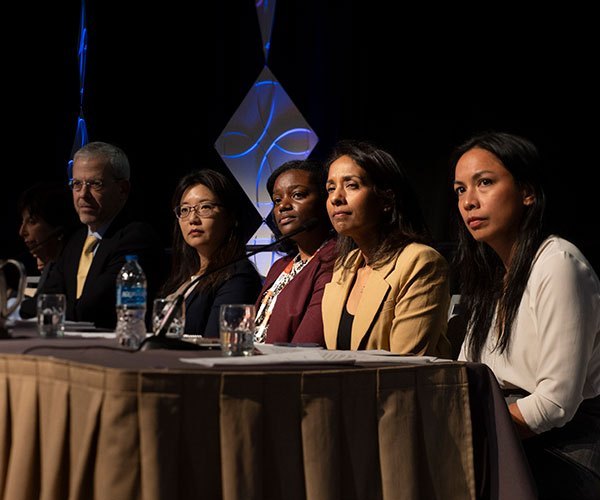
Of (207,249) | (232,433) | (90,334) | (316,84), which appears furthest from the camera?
(316,84)

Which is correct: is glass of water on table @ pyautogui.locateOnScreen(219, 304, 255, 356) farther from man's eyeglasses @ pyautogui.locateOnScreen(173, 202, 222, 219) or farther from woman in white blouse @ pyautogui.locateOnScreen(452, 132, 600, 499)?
man's eyeglasses @ pyautogui.locateOnScreen(173, 202, 222, 219)

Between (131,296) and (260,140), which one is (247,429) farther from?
(260,140)

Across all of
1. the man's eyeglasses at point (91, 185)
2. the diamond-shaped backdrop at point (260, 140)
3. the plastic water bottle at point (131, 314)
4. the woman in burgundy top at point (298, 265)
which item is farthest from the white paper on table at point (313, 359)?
the diamond-shaped backdrop at point (260, 140)

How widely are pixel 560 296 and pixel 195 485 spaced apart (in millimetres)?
877

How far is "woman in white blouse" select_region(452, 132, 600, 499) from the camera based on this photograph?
1698 mm

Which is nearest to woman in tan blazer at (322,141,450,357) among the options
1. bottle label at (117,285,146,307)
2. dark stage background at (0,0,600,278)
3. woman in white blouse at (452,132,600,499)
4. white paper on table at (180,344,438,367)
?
woman in white blouse at (452,132,600,499)

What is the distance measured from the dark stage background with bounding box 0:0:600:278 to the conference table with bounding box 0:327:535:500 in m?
1.61

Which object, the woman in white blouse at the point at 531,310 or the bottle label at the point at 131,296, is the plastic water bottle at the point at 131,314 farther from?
the woman in white blouse at the point at 531,310

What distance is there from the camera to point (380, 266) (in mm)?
2242

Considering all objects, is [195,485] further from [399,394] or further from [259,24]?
[259,24]

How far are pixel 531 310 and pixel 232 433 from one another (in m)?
0.83

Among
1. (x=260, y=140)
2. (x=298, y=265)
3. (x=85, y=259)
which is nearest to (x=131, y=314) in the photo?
(x=298, y=265)

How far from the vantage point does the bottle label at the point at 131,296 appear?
1860 millimetres

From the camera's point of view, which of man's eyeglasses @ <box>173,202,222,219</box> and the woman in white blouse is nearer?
the woman in white blouse
